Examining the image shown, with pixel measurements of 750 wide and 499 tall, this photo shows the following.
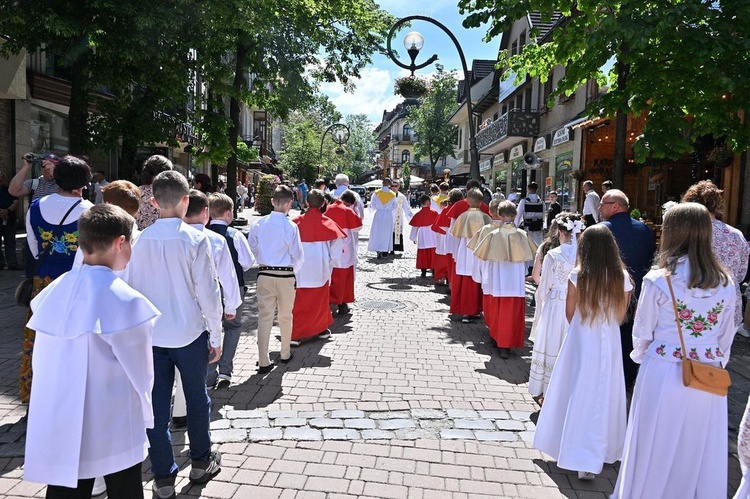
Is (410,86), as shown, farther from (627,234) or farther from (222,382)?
(222,382)

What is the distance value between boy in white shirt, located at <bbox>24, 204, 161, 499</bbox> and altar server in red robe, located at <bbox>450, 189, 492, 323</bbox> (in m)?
6.21

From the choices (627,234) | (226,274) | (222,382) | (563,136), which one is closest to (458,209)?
(627,234)

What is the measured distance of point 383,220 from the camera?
15445mm

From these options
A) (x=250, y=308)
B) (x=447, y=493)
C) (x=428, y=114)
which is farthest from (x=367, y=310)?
(x=428, y=114)

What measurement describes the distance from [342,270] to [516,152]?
20914mm

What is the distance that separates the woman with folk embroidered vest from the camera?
429 cm

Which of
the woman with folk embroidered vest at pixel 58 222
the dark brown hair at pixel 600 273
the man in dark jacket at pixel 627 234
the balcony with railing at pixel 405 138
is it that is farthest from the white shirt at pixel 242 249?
the balcony with railing at pixel 405 138

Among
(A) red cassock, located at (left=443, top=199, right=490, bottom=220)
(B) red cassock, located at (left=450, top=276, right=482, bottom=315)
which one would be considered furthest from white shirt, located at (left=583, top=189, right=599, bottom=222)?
(B) red cassock, located at (left=450, top=276, right=482, bottom=315)

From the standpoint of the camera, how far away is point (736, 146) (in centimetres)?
845

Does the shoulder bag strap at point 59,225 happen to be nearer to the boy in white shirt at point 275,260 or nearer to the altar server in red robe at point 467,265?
the boy in white shirt at point 275,260

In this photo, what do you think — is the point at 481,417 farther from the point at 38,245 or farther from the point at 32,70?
the point at 32,70

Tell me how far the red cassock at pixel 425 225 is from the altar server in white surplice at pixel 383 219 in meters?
2.58

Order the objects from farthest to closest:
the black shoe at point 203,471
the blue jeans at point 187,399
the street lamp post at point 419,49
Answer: the street lamp post at point 419,49
the black shoe at point 203,471
the blue jeans at point 187,399

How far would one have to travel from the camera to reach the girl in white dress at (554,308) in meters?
5.01
